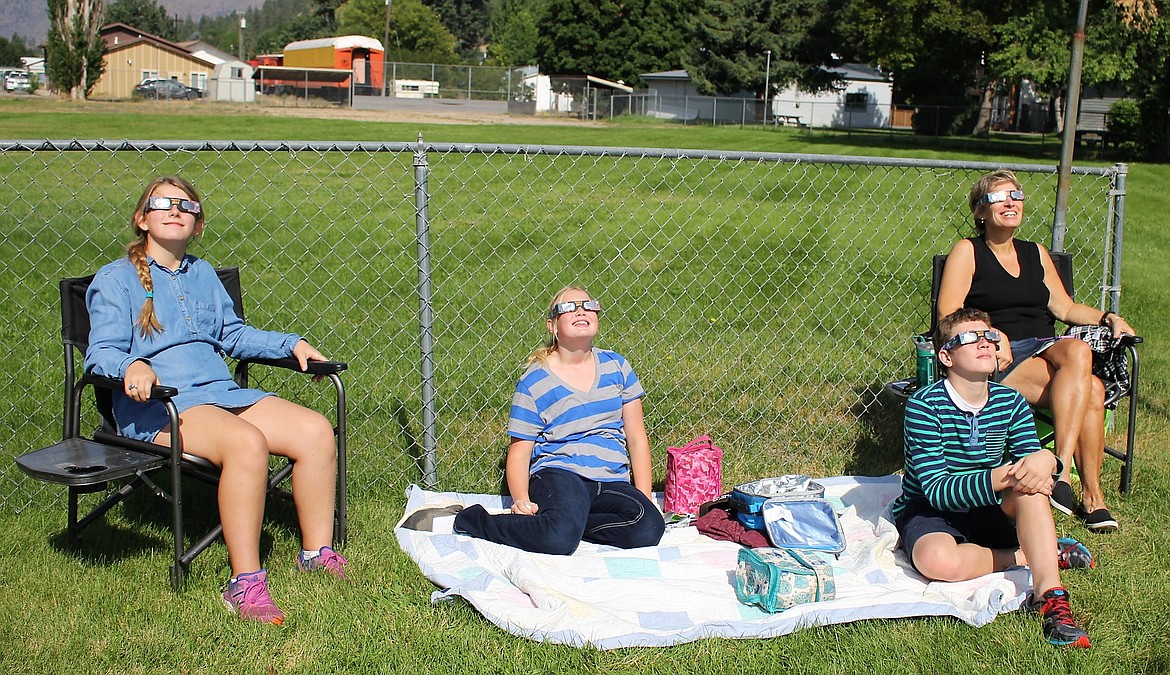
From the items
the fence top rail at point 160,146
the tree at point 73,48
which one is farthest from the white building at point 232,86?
the fence top rail at point 160,146

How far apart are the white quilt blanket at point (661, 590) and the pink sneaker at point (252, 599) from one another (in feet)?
1.74

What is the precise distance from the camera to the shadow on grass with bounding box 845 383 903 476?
17.2 feet

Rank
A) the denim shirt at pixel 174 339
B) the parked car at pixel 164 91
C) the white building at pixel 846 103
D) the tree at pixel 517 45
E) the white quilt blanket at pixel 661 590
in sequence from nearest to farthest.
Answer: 1. the white quilt blanket at pixel 661 590
2. the denim shirt at pixel 174 339
3. the parked car at pixel 164 91
4. the white building at pixel 846 103
5. the tree at pixel 517 45

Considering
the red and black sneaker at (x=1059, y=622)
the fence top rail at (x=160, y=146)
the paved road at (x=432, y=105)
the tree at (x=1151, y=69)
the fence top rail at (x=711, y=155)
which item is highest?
the paved road at (x=432, y=105)

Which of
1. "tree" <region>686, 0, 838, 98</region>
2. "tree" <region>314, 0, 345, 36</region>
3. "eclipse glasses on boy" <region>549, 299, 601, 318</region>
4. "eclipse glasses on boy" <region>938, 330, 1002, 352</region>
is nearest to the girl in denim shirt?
"eclipse glasses on boy" <region>549, 299, 601, 318</region>

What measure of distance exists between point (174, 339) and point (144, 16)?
134 meters

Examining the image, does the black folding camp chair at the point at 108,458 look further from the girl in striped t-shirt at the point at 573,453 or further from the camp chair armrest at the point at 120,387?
the girl in striped t-shirt at the point at 573,453

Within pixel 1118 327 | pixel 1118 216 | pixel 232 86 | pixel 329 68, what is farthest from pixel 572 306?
pixel 329 68

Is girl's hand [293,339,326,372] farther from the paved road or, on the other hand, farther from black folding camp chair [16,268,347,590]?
the paved road

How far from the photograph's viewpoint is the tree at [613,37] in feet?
208

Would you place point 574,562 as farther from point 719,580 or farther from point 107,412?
point 107,412

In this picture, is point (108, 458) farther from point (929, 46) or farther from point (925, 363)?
point (929, 46)

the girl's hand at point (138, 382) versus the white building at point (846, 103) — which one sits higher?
the white building at point (846, 103)

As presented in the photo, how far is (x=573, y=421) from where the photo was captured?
425cm
